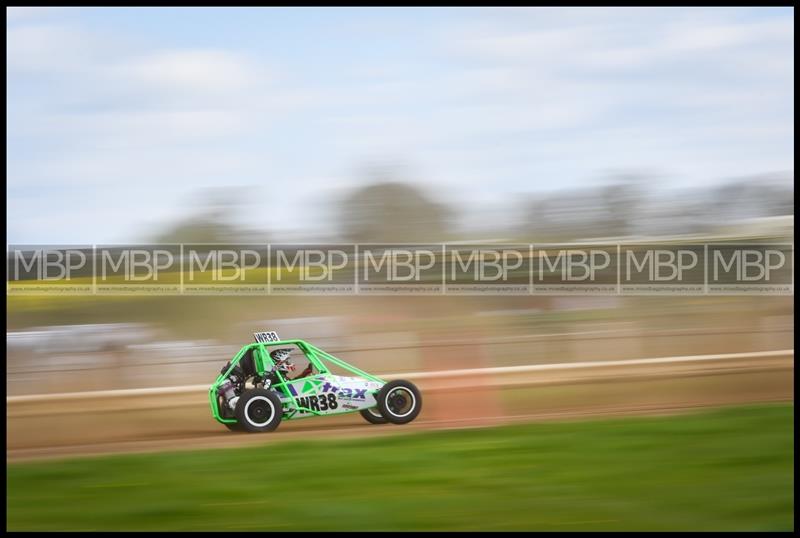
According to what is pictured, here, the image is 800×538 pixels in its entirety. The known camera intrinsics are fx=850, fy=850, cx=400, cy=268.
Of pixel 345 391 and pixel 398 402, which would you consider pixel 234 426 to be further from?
pixel 398 402

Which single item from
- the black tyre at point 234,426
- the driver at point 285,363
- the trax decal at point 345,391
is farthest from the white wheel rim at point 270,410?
the trax decal at point 345,391

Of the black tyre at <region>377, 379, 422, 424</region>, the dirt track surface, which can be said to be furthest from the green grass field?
the dirt track surface

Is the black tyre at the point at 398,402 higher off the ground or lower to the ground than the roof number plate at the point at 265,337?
lower

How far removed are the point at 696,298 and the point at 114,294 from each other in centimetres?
535

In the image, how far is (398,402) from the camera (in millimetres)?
5555

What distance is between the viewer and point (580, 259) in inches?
320

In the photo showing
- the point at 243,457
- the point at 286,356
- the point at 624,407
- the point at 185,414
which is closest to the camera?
the point at 243,457

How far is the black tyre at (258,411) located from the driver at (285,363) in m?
0.18

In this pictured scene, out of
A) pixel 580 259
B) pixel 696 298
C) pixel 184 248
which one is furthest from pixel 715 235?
pixel 184 248

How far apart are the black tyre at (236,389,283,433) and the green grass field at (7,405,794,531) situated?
163 mm

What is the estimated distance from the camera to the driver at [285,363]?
543 cm

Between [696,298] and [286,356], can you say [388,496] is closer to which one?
[286,356]

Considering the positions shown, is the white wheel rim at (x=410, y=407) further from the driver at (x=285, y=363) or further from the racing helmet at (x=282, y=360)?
the racing helmet at (x=282, y=360)

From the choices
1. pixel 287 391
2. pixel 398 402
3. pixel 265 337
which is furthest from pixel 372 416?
pixel 265 337
